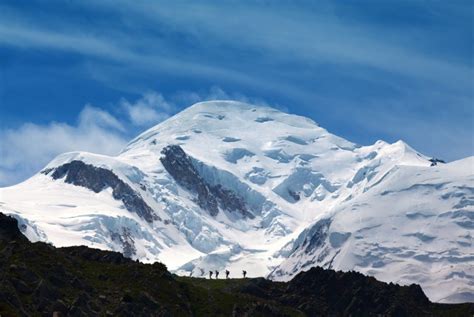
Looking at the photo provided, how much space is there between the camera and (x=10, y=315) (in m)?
175

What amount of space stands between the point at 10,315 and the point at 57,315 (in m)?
11.6

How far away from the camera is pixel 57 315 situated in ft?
544
